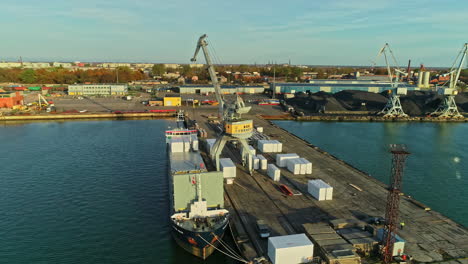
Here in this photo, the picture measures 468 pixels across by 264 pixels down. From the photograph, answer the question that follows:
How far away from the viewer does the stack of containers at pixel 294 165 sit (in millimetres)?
42969

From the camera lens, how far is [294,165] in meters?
43.0

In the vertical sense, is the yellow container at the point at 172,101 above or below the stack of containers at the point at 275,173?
above

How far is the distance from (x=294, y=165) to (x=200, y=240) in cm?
2086

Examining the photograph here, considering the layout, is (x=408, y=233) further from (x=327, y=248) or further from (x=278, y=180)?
(x=278, y=180)

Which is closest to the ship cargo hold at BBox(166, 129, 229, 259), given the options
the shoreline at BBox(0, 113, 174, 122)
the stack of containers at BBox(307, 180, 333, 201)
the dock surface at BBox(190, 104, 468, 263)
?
the dock surface at BBox(190, 104, 468, 263)

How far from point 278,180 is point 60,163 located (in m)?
Answer: 37.9

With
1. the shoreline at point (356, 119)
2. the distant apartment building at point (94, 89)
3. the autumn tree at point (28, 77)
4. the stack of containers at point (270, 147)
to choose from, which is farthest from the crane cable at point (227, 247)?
the autumn tree at point (28, 77)

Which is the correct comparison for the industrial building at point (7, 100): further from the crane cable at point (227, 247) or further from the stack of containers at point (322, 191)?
the stack of containers at point (322, 191)

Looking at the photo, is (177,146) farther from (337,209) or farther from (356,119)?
(356,119)

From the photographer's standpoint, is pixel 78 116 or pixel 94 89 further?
pixel 94 89

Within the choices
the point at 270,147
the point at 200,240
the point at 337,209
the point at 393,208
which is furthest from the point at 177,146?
the point at 393,208

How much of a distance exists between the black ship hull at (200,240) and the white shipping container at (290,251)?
5.42 metres

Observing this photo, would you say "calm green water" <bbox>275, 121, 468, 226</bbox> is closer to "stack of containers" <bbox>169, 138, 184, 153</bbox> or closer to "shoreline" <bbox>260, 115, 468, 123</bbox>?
"shoreline" <bbox>260, 115, 468, 123</bbox>

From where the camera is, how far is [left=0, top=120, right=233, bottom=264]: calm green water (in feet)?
93.4
